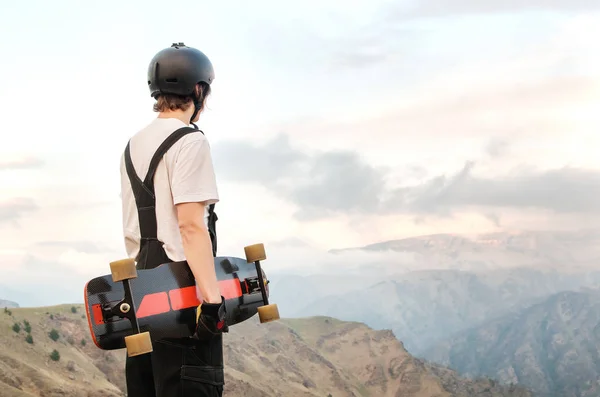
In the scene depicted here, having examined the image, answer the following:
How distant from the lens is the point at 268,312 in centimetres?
642

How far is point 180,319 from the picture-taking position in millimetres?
5801

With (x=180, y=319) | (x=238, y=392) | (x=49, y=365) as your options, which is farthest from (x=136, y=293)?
(x=238, y=392)

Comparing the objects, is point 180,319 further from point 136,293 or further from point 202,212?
point 202,212

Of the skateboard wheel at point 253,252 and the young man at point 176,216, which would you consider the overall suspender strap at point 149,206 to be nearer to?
the young man at point 176,216

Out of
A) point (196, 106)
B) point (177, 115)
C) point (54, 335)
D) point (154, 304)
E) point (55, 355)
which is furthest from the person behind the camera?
point (54, 335)

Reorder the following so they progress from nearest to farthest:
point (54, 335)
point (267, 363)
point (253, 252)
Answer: point (253, 252)
point (54, 335)
point (267, 363)

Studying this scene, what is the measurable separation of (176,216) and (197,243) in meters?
0.36

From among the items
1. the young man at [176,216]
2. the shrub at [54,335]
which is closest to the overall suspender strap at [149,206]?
the young man at [176,216]

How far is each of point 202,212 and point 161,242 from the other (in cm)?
52

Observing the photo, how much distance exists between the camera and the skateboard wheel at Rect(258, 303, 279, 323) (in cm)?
641

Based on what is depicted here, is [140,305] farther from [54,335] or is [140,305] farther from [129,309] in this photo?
[54,335]

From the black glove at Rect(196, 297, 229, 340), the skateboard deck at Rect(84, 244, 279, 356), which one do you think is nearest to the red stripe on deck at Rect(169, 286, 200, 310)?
the skateboard deck at Rect(84, 244, 279, 356)

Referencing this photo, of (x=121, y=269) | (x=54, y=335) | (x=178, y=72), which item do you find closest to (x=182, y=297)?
(x=121, y=269)

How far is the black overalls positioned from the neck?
363mm
